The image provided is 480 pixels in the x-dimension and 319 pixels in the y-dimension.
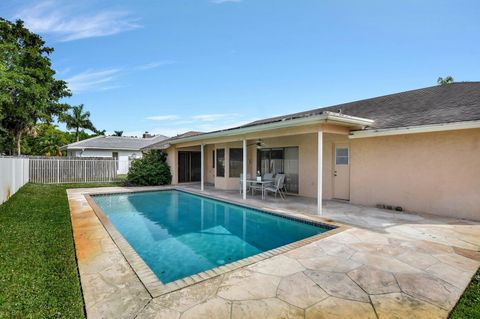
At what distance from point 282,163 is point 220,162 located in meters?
4.16

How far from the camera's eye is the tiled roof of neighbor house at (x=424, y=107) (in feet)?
24.5

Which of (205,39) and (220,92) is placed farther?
(220,92)

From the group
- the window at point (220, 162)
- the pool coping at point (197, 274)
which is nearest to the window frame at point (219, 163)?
the window at point (220, 162)

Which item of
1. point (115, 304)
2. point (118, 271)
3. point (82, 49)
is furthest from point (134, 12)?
point (115, 304)

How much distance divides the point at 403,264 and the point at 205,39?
13406mm

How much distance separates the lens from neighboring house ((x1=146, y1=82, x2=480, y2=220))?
7223 millimetres

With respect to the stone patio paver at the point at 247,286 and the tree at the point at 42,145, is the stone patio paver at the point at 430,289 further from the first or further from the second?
the tree at the point at 42,145

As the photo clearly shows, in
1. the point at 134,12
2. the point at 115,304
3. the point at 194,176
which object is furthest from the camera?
the point at 194,176

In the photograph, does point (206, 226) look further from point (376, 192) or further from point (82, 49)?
point (82, 49)

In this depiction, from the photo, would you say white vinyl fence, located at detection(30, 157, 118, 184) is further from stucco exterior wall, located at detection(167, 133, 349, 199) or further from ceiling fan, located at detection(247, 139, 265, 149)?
ceiling fan, located at detection(247, 139, 265, 149)

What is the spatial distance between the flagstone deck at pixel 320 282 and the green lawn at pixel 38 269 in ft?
0.69

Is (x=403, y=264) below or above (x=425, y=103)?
below

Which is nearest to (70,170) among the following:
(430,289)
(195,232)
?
(195,232)

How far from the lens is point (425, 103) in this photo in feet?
31.1
